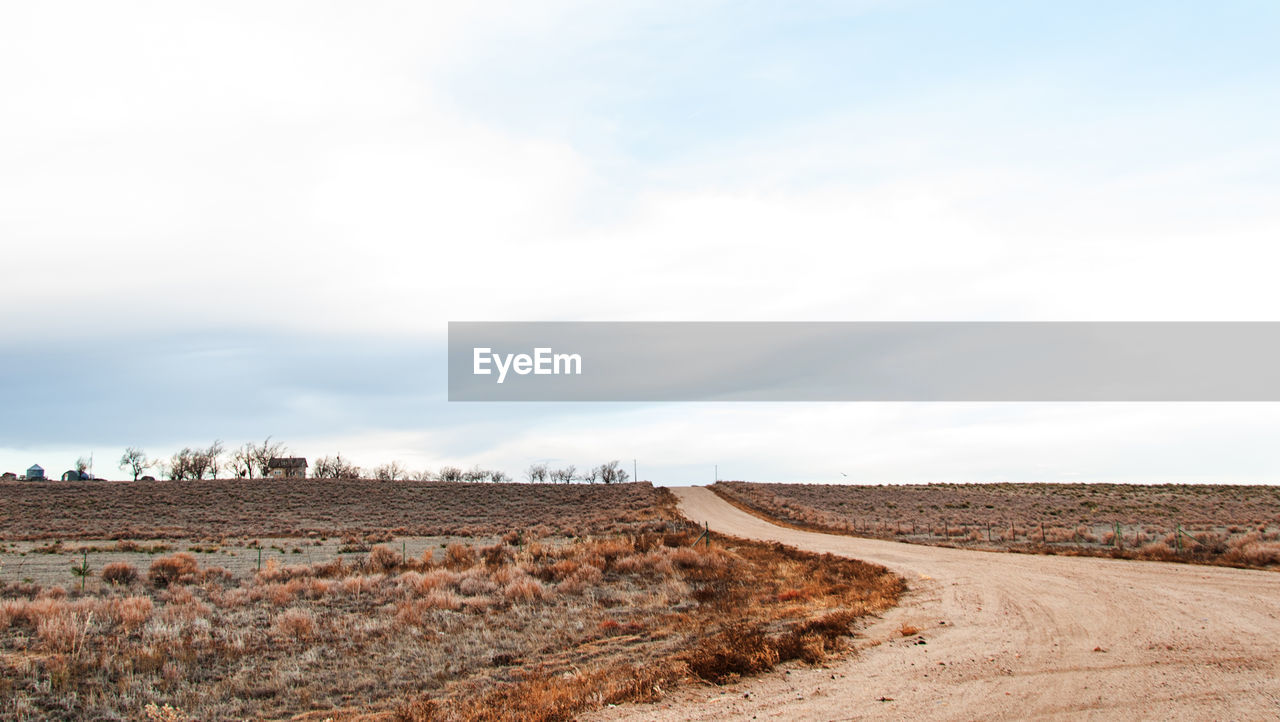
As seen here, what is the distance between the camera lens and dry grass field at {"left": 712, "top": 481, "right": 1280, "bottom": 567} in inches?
1075

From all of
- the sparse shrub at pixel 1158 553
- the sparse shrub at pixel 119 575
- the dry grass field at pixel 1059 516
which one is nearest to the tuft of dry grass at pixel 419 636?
the sparse shrub at pixel 119 575

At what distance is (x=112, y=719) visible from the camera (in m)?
10.1

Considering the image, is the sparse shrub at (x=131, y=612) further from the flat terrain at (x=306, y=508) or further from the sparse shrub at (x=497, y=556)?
the flat terrain at (x=306, y=508)

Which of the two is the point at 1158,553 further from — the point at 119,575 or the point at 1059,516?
the point at 1059,516

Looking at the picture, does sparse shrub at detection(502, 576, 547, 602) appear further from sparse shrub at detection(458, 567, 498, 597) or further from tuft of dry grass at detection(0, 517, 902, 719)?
sparse shrub at detection(458, 567, 498, 597)

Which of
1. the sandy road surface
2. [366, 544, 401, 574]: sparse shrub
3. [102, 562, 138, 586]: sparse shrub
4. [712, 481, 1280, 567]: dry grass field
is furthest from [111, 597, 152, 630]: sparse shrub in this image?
[712, 481, 1280, 567]: dry grass field

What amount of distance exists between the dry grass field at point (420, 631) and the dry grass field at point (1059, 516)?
456 inches

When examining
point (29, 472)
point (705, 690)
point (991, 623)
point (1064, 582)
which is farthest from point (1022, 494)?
point (29, 472)

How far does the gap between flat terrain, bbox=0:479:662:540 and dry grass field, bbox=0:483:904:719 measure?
21622 mm

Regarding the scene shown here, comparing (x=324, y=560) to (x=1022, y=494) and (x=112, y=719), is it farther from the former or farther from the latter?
(x=1022, y=494)

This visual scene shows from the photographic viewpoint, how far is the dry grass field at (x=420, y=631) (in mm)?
10625

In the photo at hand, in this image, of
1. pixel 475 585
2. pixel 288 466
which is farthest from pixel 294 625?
pixel 288 466

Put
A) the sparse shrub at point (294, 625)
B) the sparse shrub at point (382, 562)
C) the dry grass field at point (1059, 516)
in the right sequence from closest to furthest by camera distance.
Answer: the sparse shrub at point (294, 625), the sparse shrub at point (382, 562), the dry grass field at point (1059, 516)

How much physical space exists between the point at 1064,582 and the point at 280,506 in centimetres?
6768
